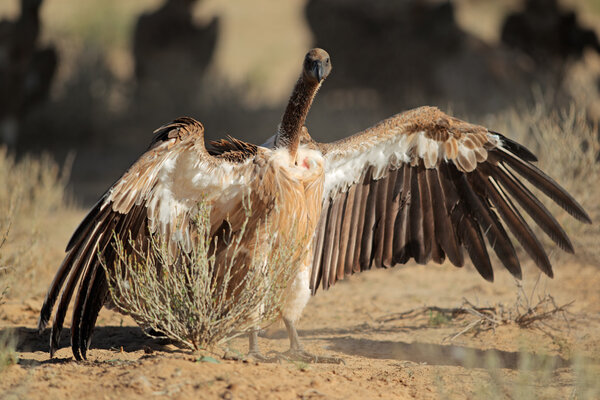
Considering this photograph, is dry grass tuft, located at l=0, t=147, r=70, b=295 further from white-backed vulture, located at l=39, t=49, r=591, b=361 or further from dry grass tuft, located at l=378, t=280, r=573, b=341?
dry grass tuft, located at l=378, t=280, r=573, b=341

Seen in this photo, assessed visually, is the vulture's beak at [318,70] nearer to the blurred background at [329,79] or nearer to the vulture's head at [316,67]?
the vulture's head at [316,67]

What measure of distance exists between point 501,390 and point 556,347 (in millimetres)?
1693

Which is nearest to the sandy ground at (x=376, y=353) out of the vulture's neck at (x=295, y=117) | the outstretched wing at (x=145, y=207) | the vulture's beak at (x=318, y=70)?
the outstretched wing at (x=145, y=207)

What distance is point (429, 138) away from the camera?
593 cm

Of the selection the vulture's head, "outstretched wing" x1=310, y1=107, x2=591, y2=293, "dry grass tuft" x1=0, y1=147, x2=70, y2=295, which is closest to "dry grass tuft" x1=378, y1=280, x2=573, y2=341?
"outstretched wing" x1=310, y1=107, x2=591, y2=293

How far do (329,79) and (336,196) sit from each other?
41.1ft

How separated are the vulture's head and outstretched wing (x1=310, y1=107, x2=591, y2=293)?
0.81 meters

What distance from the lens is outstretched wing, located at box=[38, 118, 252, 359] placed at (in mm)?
4562

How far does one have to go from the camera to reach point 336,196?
631cm

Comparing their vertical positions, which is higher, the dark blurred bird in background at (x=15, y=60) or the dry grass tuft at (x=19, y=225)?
the dark blurred bird in background at (x=15, y=60)

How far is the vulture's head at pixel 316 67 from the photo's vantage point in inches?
208

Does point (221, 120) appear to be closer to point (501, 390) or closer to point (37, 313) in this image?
point (37, 313)

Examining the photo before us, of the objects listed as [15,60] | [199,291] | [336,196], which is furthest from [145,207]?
[15,60]

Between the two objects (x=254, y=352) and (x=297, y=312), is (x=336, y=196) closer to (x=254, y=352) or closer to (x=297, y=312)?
(x=297, y=312)
